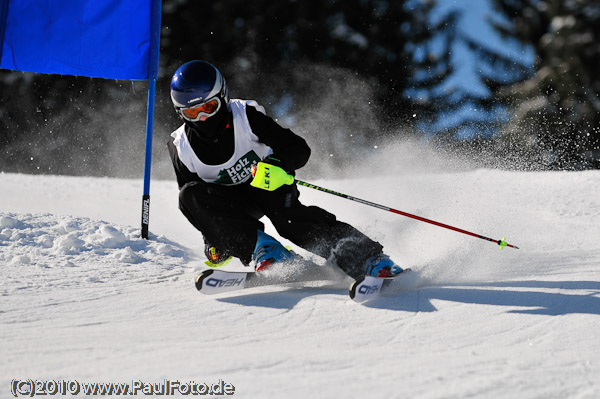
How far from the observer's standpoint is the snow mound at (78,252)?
10.4ft

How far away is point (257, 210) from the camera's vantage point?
3252 millimetres

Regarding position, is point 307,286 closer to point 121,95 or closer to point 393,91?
point 393,91

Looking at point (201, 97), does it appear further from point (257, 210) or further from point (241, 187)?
point (257, 210)

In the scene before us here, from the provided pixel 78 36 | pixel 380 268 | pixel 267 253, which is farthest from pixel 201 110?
pixel 78 36

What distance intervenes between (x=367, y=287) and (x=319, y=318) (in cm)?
31

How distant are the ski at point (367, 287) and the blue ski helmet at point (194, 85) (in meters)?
1.10

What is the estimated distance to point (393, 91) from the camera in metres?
16.2

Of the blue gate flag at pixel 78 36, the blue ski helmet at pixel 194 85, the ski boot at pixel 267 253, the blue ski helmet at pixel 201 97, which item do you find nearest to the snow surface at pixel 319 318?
the ski boot at pixel 267 253

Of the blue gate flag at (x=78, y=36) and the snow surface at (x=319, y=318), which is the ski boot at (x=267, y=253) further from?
the blue gate flag at (x=78, y=36)

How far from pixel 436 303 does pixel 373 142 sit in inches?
539

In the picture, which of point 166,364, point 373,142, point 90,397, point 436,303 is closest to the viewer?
point 90,397

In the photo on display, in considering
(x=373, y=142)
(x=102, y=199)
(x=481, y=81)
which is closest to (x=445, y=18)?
(x=481, y=81)

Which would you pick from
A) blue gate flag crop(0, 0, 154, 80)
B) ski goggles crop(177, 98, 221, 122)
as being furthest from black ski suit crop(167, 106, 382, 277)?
blue gate flag crop(0, 0, 154, 80)

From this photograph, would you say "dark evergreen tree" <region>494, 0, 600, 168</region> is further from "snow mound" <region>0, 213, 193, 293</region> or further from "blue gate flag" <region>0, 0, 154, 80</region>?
"snow mound" <region>0, 213, 193, 293</region>
